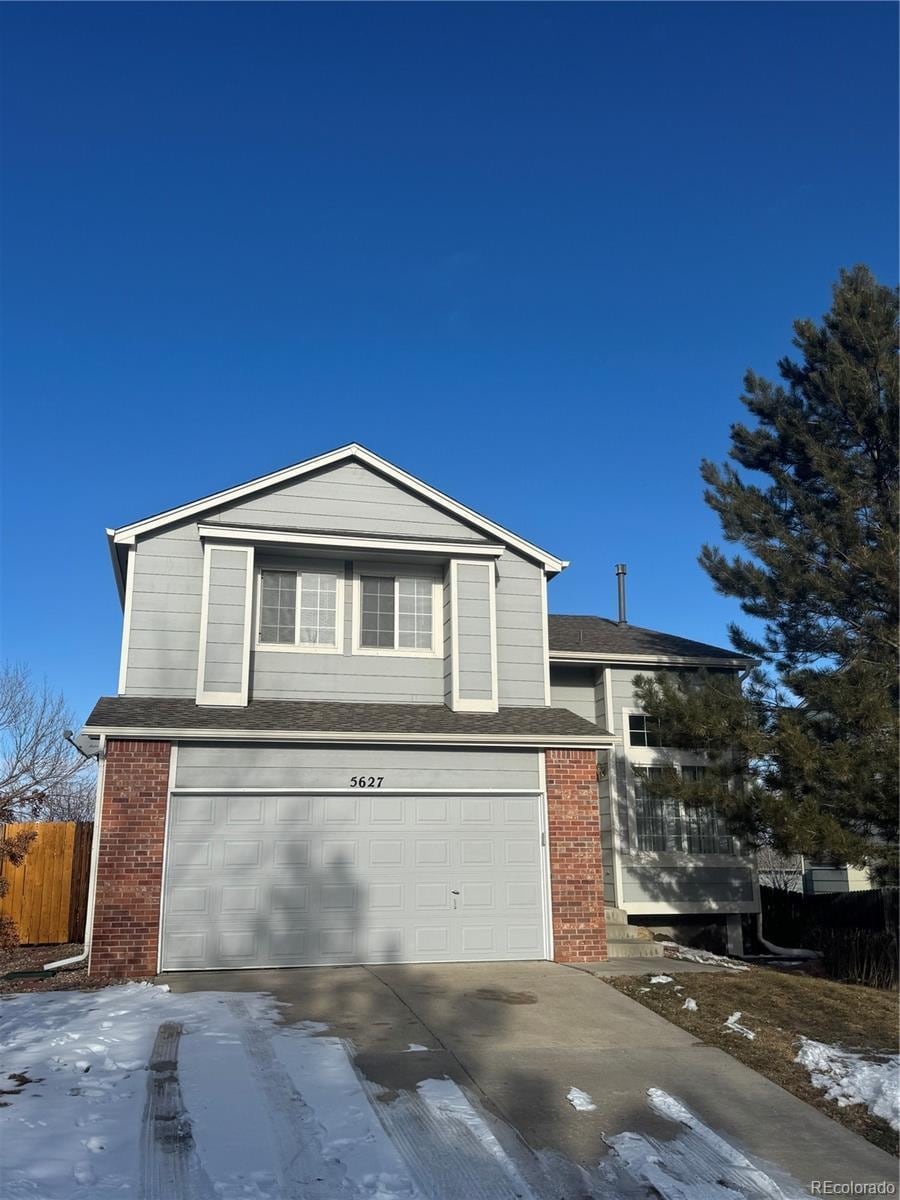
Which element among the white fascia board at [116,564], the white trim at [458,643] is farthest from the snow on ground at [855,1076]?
the white fascia board at [116,564]

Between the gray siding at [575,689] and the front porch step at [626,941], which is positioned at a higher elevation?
the gray siding at [575,689]

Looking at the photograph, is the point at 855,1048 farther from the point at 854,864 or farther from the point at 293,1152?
the point at 293,1152

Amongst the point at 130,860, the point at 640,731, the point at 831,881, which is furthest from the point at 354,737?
the point at 831,881

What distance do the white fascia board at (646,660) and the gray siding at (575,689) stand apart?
39 centimetres

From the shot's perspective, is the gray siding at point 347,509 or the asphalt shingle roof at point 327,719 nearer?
the asphalt shingle roof at point 327,719

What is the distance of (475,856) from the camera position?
40.9 feet

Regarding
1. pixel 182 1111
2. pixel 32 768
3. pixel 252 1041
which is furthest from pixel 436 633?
pixel 32 768

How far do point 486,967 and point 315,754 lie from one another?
11.0 ft

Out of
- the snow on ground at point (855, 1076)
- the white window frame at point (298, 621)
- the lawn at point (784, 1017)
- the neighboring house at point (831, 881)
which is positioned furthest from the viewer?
the neighboring house at point (831, 881)

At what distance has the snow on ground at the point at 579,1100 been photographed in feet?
21.5

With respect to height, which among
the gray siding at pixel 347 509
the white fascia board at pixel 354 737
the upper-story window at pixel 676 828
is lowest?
the upper-story window at pixel 676 828

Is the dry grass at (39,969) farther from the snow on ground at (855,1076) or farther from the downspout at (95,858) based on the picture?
the snow on ground at (855,1076)

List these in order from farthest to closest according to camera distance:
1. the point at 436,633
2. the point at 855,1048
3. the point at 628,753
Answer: the point at 628,753, the point at 436,633, the point at 855,1048

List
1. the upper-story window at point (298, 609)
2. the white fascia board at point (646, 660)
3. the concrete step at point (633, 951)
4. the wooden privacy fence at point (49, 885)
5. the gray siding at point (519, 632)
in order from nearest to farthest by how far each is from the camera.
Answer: the concrete step at point (633, 951) → the upper-story window at point (298, 609) → the gray siding at point (519, 632) → the wooden privacy fence at point (49, 885) → the white fascia board at point (646, 660)
